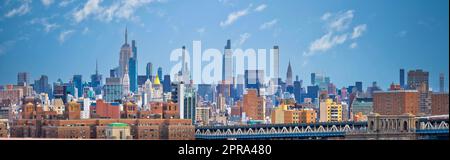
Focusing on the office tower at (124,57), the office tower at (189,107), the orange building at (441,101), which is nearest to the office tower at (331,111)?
the office tower at (189,107)

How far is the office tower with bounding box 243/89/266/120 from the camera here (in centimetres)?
984

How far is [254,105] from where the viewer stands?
11516mm

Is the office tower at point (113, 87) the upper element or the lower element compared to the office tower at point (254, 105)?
upper

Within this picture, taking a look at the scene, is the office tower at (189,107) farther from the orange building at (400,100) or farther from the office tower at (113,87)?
the orange building at (400,100)

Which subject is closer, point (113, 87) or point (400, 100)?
point (113, 87)

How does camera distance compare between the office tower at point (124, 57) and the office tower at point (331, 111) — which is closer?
the office tower at point (124, 57)

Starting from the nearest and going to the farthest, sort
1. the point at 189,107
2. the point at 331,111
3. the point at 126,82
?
the point at 126,82 → the point at 189,107 → the point at 331,111

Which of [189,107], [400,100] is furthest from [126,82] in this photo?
[400,100]

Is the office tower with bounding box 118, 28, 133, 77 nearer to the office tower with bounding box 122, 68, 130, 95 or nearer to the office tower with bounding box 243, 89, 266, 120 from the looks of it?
the office tower with bounding box 122, 68, 130, 95

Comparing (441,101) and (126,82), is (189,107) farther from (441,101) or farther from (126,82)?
(441,101)

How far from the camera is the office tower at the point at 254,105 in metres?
9.84

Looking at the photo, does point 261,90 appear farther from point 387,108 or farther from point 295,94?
point 387,108
